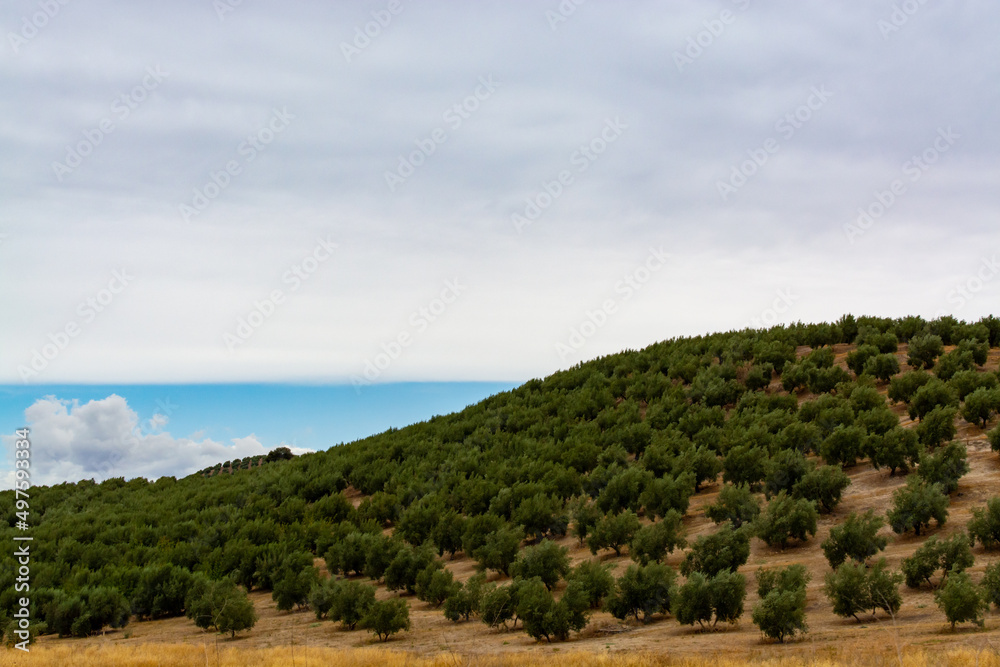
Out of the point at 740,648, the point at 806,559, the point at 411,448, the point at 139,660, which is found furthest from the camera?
the point at 411,448

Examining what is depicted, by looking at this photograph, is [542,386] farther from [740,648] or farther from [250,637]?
[740,648]

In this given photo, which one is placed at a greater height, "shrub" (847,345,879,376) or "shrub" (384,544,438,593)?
"shrub" (847,345,879,376)

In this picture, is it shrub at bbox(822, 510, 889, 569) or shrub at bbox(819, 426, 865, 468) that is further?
shrub at bbox(819, 426, 865, 468)

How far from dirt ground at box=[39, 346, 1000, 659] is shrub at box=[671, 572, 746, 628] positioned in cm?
26

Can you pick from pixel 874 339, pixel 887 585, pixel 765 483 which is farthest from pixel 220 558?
pixel 874 339

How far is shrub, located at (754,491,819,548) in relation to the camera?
17656mm

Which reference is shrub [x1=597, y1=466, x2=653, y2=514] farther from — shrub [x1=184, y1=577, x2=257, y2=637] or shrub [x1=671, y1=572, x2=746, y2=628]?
shrub [x1=184, y1=577, x2=257, y2=637]

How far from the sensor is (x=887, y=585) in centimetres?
1274

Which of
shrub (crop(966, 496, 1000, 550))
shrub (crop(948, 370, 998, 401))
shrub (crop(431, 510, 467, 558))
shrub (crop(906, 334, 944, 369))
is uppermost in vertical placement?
shrub (crop(906, 334, 944, 369))

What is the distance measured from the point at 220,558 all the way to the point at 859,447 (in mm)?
21354

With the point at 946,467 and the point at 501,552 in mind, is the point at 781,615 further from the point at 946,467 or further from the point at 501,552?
the point at 501,552

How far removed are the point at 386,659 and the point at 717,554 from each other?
24.8 feet

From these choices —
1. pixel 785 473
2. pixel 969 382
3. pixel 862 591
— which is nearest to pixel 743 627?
pixel 862 591

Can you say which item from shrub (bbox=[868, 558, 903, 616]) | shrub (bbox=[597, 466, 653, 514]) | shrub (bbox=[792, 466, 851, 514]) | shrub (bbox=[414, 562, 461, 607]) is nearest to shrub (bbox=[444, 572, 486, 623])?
shrub (bbox=[414, 562, 461, 607])
